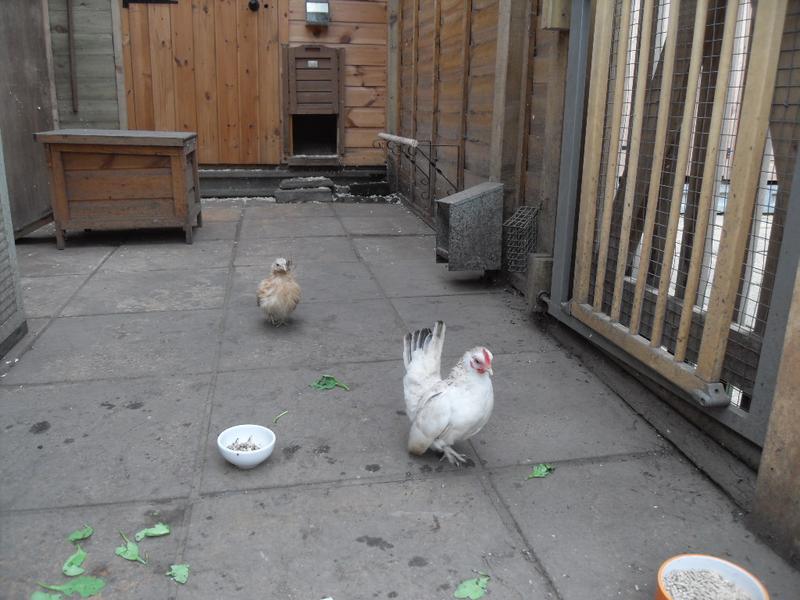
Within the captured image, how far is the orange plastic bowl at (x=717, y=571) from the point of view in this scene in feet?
6.28

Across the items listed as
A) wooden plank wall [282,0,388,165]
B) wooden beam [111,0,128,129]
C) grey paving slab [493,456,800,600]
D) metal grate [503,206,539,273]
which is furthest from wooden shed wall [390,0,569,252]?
wooden beam [111,0,128,129]

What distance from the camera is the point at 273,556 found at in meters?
2.25

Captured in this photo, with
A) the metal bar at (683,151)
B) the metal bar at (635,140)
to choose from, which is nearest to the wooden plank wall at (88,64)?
the metal bar at (635,140)

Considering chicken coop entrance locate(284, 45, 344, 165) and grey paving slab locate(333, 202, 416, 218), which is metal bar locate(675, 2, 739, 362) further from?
chicken coop entrance locate(284, 45, 344, 165)

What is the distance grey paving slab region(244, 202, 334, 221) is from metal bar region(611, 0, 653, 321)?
5.67m

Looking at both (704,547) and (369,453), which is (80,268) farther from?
(704,547)

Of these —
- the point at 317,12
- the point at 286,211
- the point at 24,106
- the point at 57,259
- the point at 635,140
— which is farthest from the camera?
the point at 317,12

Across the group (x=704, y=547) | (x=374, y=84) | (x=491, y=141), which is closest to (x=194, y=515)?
(x=704, y=547)

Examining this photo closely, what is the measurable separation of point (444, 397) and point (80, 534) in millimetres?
1379

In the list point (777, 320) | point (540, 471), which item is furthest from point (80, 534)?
point (777, 320)

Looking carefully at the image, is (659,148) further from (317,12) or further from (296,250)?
(317,12)

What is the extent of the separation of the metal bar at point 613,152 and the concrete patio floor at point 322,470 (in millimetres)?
602

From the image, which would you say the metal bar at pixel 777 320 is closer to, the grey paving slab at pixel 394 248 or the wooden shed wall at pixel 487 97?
the wooden shed wall at pixel 487 97

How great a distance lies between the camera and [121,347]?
4051 mm
